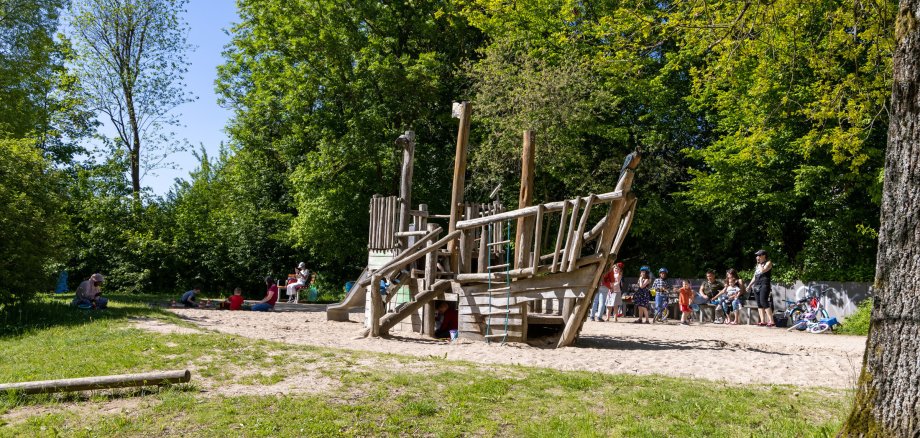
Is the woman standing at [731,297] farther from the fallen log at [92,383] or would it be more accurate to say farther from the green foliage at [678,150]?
the fallen log at [92,383]

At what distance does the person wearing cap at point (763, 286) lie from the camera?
17750 mm

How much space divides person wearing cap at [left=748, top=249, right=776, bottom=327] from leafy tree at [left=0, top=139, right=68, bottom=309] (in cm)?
1531

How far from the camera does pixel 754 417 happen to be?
674cm

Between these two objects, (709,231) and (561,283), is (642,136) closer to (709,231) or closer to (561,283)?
(709,231)

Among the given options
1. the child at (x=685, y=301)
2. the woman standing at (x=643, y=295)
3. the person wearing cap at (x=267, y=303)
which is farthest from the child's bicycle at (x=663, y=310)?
the person wearing cap at (x=267, y=303)

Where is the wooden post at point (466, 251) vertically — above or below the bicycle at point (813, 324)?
above

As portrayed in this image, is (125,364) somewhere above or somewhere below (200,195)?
below

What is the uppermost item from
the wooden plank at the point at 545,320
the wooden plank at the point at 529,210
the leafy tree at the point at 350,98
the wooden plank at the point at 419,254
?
the leafy tree at the point at 350,98

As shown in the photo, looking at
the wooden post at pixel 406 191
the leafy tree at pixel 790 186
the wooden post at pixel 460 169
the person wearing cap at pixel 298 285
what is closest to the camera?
the wooden post at pixel 460 169

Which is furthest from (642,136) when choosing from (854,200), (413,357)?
(413,357)

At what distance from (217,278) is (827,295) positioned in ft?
71.6

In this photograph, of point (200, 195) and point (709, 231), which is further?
point (200, 195)

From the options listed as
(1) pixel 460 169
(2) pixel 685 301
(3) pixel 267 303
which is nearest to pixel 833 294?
(2) pixel 685 301

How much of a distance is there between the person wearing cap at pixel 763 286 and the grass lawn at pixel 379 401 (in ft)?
32.2
